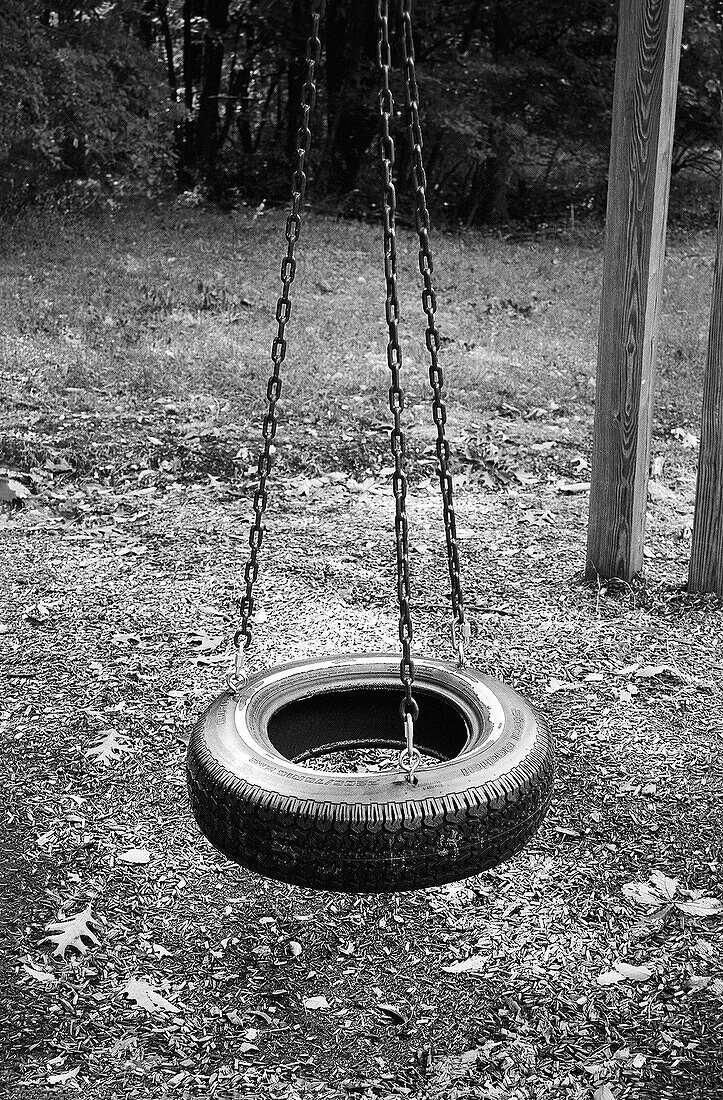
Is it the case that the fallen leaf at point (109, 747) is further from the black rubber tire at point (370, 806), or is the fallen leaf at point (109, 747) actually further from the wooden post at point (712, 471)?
the wooden post at point (712, 471)

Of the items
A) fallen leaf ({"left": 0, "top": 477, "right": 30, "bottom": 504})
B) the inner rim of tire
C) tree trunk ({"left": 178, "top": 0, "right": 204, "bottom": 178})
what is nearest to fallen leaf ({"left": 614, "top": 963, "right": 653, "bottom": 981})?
the inner rim of tire

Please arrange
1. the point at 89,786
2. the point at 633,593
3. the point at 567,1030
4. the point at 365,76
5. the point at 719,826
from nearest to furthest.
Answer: the point at 567,1030 < the point at 719,826 < the point at 89,786 < the point at 633,593 < the point at 365,76

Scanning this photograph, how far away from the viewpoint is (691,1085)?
2.30 meters

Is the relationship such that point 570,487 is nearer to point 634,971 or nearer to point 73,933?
point 634,971

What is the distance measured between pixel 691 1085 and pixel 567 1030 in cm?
30

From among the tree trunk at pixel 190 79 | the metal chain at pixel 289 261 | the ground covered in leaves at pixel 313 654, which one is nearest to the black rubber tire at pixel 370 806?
the metal chain at pixel 289 261

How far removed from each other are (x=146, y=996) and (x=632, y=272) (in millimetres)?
A: 3456

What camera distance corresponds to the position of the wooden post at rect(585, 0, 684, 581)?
4.29m

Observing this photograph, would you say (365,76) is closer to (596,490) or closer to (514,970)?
(596,490)

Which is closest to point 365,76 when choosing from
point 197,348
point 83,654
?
point 197,348

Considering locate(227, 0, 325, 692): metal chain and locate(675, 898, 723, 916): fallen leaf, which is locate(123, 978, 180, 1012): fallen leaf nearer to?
locate(227, 0, 325, 692): metal chain

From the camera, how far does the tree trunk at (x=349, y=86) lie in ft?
53.9

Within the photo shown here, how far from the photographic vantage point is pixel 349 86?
16703 millimetres

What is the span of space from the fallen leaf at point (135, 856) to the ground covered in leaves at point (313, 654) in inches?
→ 0.5
